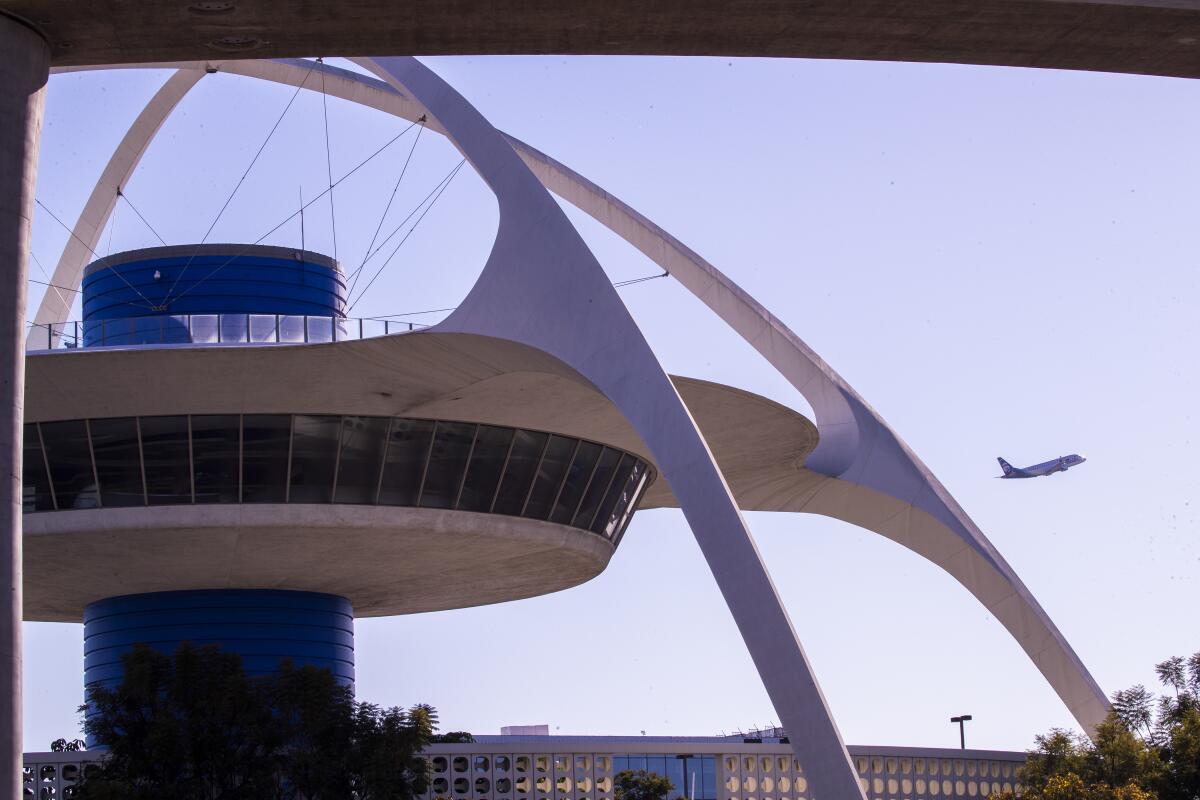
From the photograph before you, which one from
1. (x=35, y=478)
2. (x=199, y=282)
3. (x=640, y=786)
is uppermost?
(x=199, y=282)

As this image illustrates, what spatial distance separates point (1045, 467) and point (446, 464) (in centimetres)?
8792

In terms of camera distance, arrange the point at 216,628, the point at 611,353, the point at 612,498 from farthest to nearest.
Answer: the point at 612,498 < the point at 216,628 < the point at 611,353

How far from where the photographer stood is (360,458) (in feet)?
119

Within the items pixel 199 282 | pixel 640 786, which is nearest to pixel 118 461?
pixel 199 282

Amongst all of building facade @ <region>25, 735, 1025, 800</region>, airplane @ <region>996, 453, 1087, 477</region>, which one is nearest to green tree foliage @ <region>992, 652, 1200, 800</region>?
building facade @ <region>25, 735, 1025, 800</region>

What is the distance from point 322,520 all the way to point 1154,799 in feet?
58.4

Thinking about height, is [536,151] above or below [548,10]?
above

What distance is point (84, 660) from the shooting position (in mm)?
40781

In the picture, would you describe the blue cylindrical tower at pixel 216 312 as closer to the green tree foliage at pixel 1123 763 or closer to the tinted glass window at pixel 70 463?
the tinted glass window at pixel 70 463

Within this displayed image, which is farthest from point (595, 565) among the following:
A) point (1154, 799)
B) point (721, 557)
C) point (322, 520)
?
point (721, 557)

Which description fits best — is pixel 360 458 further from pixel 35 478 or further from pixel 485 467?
pixel 35 478

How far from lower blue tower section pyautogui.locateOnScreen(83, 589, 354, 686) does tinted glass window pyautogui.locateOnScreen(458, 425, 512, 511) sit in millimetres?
5388

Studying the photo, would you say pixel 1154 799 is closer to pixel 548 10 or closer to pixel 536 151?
pixel 536 151

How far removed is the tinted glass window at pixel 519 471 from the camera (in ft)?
125
